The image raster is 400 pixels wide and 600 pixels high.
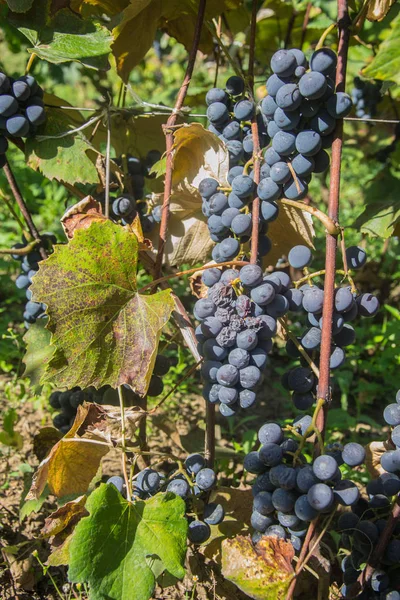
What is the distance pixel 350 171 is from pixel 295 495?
401 cm

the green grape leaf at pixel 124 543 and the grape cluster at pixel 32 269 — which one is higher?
the grape cluster at pixel 32 269

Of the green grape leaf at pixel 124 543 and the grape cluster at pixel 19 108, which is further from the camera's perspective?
the grape cluster at pixel 19 108

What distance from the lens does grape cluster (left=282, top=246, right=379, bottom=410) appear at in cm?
131

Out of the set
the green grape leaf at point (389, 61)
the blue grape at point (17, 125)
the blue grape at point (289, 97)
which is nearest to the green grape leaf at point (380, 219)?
the blue grape at point (289, 97)

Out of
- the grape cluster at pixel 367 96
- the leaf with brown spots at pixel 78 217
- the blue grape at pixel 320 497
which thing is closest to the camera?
the blue grape at pixel 320 497

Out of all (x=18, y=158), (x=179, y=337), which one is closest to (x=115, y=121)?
(x=179, y=337)

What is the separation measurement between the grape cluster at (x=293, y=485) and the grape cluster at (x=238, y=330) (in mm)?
118

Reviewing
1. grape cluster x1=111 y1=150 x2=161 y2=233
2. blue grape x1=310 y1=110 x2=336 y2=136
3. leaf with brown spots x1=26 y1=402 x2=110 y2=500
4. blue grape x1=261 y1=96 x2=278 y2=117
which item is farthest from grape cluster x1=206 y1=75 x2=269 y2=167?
leaf with brown spots x1=26 y1=402 x2=110 y2=500

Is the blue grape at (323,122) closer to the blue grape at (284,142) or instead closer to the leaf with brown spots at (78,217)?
the blue grape at (284,142)

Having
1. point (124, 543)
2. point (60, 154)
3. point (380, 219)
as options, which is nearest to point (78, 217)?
point (60, 154)

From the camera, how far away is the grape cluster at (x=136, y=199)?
1.77 m

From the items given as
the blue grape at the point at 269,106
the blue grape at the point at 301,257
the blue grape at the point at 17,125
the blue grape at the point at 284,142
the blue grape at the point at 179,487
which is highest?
the blue grape at the point at 269,106

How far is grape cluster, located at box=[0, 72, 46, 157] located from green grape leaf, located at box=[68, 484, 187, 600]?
0.98 m

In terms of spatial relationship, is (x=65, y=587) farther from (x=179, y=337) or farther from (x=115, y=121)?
(x=115, y=121)
